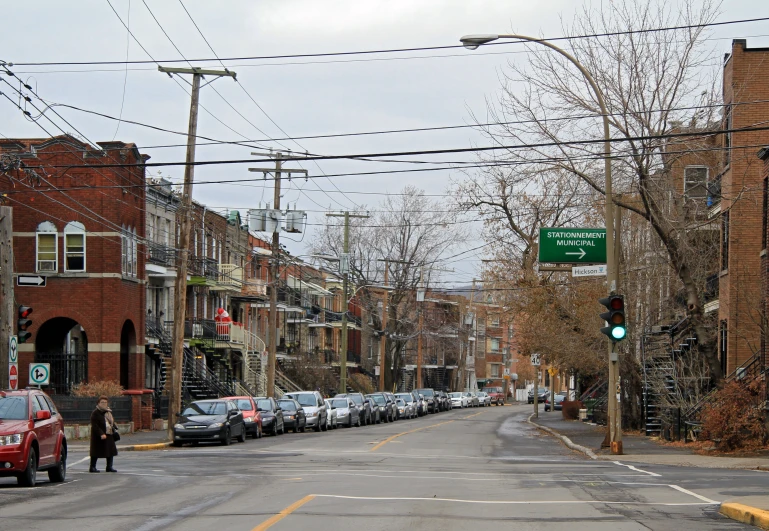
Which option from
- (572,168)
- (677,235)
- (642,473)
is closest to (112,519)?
(642,473)

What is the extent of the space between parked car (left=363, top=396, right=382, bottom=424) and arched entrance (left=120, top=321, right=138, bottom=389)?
13.6 meters

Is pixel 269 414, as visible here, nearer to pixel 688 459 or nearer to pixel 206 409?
pixel 206 409

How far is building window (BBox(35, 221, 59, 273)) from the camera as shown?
40094 millimetres

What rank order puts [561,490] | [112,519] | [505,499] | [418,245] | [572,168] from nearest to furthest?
[112,519] → [505,499] → [561,490] → [572,168] → [418,245]

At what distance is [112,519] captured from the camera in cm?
1284

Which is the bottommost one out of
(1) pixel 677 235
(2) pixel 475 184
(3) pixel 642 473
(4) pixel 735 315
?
(3) pixel 642 473

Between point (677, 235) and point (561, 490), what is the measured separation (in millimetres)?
14841

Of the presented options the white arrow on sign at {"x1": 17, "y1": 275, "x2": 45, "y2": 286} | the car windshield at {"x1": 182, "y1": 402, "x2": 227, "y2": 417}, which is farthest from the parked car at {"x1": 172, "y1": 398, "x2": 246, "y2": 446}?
the white arrow on sign at {"x1": 17, "y1": 275, "x2": 45, "y2": 286}

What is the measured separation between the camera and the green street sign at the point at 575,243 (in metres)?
26.6

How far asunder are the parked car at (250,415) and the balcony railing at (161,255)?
36.9 feet

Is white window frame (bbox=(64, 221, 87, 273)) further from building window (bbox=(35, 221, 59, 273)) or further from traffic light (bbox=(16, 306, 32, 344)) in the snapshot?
traffic light (bbox=(16, 306, 32, 344))

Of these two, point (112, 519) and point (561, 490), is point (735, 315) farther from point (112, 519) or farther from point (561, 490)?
point (112, 519)

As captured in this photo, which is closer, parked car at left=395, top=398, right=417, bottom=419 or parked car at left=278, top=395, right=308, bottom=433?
parked car at left=278, top=395, right=308, bottom=433

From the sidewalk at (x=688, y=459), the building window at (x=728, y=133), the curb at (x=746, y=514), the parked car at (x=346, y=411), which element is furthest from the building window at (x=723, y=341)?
the curb at (x=746, y=514)
